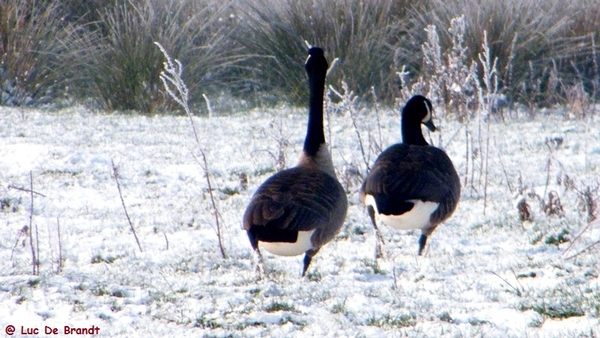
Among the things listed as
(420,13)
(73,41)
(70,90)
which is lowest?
(70,90)

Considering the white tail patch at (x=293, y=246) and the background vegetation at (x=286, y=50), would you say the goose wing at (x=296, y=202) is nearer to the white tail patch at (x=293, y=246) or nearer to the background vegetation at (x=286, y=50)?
the white tail patch at (x=293, y=246)

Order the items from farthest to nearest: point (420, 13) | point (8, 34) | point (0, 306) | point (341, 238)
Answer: point (420, 13) < point (8, 34) < point (341, 238) < point (0, 306)

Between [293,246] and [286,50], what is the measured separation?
902 cm

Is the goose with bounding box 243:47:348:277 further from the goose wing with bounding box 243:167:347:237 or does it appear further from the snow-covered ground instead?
the snow-covered ground

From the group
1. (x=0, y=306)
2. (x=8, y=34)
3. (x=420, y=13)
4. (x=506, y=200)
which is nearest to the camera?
(x=0, y=306)

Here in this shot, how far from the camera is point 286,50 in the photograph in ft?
44.3

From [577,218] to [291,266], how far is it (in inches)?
88.8

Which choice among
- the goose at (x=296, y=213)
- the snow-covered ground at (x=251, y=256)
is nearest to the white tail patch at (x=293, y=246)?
the goose at (x=296, y=213)

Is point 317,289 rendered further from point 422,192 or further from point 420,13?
point 420,13

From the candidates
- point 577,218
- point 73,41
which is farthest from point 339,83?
point 577,218

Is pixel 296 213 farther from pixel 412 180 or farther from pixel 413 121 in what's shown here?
pixel 413 121

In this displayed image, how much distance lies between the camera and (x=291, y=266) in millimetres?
5500

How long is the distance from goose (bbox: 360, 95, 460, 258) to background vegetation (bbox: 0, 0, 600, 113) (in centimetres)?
611

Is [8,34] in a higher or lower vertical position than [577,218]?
lower
